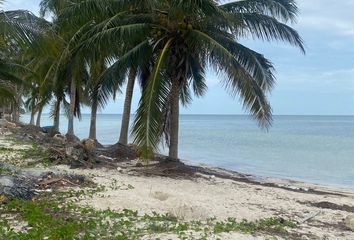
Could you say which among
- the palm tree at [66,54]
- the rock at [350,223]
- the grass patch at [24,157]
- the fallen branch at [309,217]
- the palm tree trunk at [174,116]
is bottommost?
the fallen branch at [309,217]

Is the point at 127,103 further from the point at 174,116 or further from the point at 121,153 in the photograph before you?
the point at 174,116

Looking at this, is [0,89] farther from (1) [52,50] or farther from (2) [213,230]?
(2) [213,230]

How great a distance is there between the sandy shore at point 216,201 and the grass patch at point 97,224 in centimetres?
29

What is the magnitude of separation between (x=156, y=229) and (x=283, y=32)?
851 centimetres

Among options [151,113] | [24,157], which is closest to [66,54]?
[24,157]

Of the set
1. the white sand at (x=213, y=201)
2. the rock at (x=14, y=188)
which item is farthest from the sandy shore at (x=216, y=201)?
the rock at (x=14, y=188)

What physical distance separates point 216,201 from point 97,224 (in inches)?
146

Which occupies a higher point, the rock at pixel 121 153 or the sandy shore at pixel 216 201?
the rock at pixel 121 153

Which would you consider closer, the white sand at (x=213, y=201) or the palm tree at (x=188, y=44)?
the white sand at (x=213, y=201)

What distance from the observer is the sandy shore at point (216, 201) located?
745 centimetres

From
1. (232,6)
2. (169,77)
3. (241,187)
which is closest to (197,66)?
(169,77)

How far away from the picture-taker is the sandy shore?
7.45 meters

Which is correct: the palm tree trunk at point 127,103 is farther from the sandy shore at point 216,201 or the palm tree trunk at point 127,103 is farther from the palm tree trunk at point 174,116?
the sandy shore at point 216,201

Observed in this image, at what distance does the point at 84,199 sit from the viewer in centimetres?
783
